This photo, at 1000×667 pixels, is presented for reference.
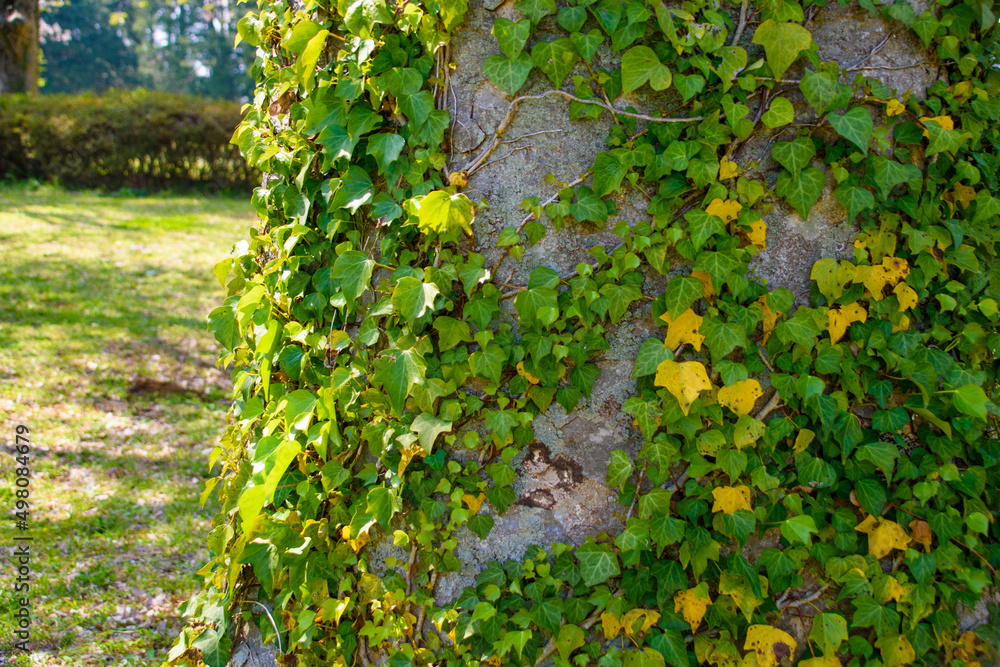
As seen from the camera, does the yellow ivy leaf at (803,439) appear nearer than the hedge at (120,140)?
Yes

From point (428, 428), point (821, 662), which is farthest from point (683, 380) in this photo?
point (821, 662)

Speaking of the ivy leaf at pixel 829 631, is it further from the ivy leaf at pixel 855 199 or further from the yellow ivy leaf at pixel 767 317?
the ivy leaf at pixel 855 199

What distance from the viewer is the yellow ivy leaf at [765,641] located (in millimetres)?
1934

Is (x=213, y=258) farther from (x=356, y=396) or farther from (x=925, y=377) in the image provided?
(x=925, y=377)

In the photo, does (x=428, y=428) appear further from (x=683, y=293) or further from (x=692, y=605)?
(x=692, y=605)

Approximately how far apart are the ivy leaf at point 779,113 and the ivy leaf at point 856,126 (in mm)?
108

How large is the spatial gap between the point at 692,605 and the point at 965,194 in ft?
5.02

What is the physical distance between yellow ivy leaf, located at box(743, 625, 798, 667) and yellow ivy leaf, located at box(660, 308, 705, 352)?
86 cm

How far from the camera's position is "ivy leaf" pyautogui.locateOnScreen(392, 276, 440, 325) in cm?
187

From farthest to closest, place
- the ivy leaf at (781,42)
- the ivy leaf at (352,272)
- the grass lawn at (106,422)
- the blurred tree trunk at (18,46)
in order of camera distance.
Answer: the blurred tree trunk at (18,46), the grass lawn at (106,422), the ivy leaf at (352,272), the ivy leaf at (781,42)

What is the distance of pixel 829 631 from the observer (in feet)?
6.40

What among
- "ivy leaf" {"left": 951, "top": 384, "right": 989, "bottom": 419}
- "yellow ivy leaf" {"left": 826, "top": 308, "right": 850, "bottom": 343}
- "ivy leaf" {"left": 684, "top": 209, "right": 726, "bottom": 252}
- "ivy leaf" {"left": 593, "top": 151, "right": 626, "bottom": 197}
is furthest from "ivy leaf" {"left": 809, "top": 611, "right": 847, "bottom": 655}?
"ivy leaf" {"left": 593, "top": 151, "right": 626, "bottom": 197}

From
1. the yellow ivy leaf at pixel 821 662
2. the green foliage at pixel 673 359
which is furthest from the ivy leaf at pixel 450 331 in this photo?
the yellow ivy leaf at pixel 821 662

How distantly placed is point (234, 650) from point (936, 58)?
3.02 meters
